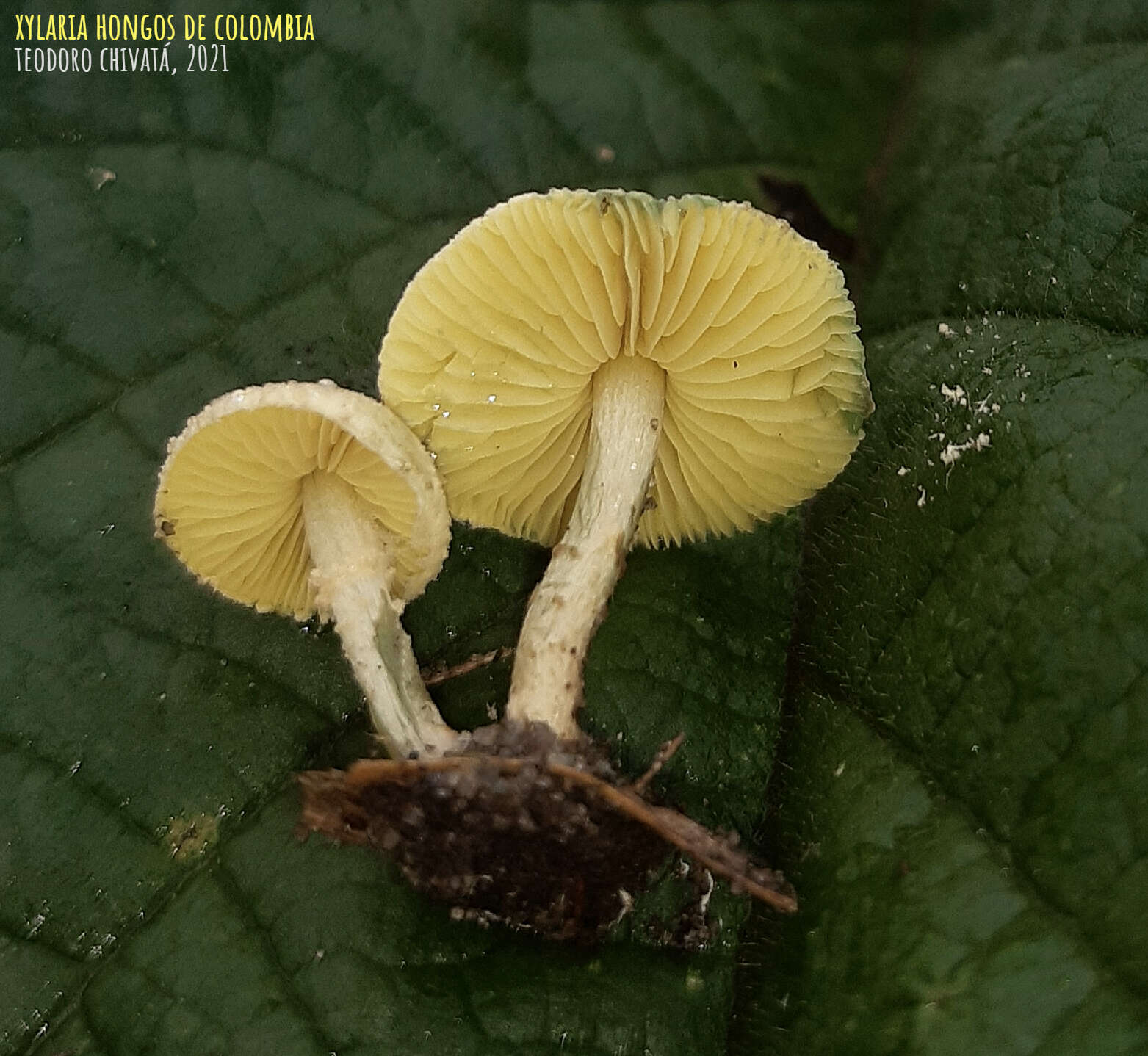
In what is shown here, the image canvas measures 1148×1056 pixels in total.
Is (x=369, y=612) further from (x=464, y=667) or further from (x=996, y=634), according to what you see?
(x=996, y=634)

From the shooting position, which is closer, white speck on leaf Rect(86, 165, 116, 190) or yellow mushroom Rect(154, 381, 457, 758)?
yellow mushroom Rect(154, 381, 457, 758)

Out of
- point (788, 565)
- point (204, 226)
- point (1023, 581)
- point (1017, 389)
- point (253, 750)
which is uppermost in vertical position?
point (1017, 389)

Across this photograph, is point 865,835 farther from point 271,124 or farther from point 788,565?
point 271,124

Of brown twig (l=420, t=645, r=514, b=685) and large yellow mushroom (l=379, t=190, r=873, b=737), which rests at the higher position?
large yellow mushroom (l=379, t=190, r=873, b=737)

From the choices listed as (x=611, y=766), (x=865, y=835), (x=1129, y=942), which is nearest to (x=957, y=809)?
(x=865, y=835)

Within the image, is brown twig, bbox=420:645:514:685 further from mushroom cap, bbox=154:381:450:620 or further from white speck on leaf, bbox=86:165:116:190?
white speck on leaf, bbox=86:165:116:190

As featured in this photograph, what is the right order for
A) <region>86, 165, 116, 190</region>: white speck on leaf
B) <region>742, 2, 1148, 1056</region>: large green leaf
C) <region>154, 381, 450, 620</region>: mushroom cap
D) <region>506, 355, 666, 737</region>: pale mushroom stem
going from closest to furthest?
<region>742, 2, 1148, 1056</region>: large green leaf → <region>154, 381, 450, 620</region>: mushroom cap → <region>506, 355, 666, 737</region>: pale mushroom stem → <region>86, 165, 116, 190</region>: white speck on leaf

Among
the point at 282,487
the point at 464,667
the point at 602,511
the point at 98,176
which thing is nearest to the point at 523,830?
the point at 464,667

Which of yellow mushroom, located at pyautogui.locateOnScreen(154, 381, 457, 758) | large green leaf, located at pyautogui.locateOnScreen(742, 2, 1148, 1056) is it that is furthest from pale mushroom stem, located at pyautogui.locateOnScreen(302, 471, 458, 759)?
large green leaf, located at pyautogui.locateOnScreen(742, 2, 1148, 1056)
